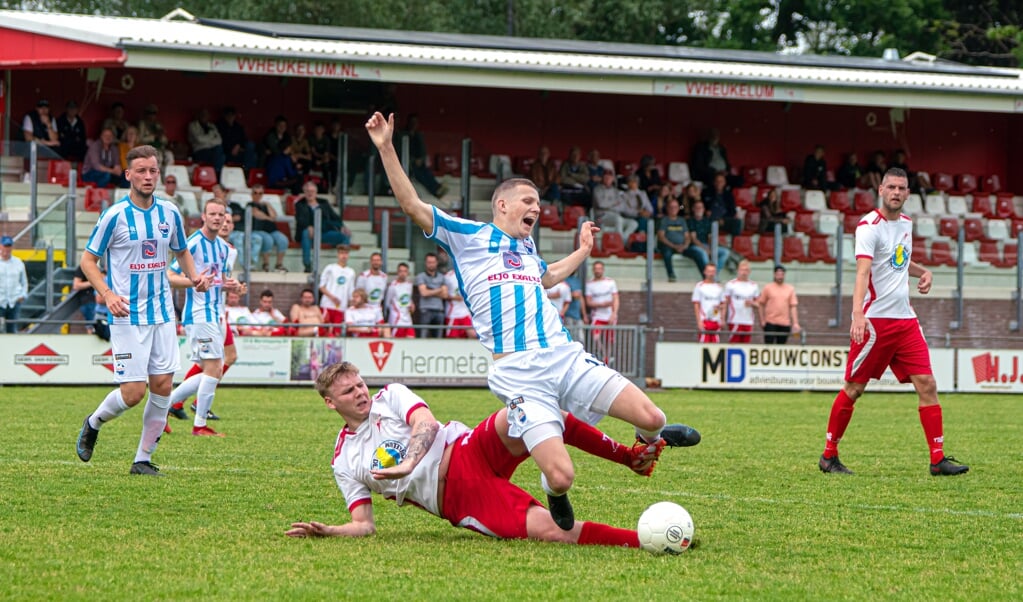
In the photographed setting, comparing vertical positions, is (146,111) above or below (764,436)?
above

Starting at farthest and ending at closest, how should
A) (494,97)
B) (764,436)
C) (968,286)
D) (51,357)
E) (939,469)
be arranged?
(494,97) < (968,286) < (51,357) < (764,436) < (939,469)

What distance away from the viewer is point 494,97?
1171 inches

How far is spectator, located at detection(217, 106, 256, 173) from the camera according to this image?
82.6ft

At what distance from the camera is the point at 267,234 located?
2227 centimetres

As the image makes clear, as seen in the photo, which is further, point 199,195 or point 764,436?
point 199,195

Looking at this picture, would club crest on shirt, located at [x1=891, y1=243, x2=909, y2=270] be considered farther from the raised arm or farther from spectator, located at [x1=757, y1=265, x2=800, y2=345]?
spectator, located at [x1=757, y1=265, x2=800, y2=345]

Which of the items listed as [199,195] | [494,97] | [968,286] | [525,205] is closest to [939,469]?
[525,205]

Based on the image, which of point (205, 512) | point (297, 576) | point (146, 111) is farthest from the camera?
point (146, 111)

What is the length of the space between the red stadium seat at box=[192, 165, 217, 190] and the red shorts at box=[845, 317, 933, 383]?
1526 cm

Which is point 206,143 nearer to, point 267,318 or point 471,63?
point 471,63

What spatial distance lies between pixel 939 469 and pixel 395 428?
4.92 meters

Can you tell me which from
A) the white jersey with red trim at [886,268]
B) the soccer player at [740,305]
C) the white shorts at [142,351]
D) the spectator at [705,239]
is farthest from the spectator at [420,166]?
the white shorts at [142,351]

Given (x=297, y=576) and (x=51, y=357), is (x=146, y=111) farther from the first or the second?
(x=297, y=576)

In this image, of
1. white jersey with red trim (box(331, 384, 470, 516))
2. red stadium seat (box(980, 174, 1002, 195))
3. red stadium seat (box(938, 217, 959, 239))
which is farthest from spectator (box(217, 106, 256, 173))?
white jersey with red trim (box(331, 384, 470, 516))
